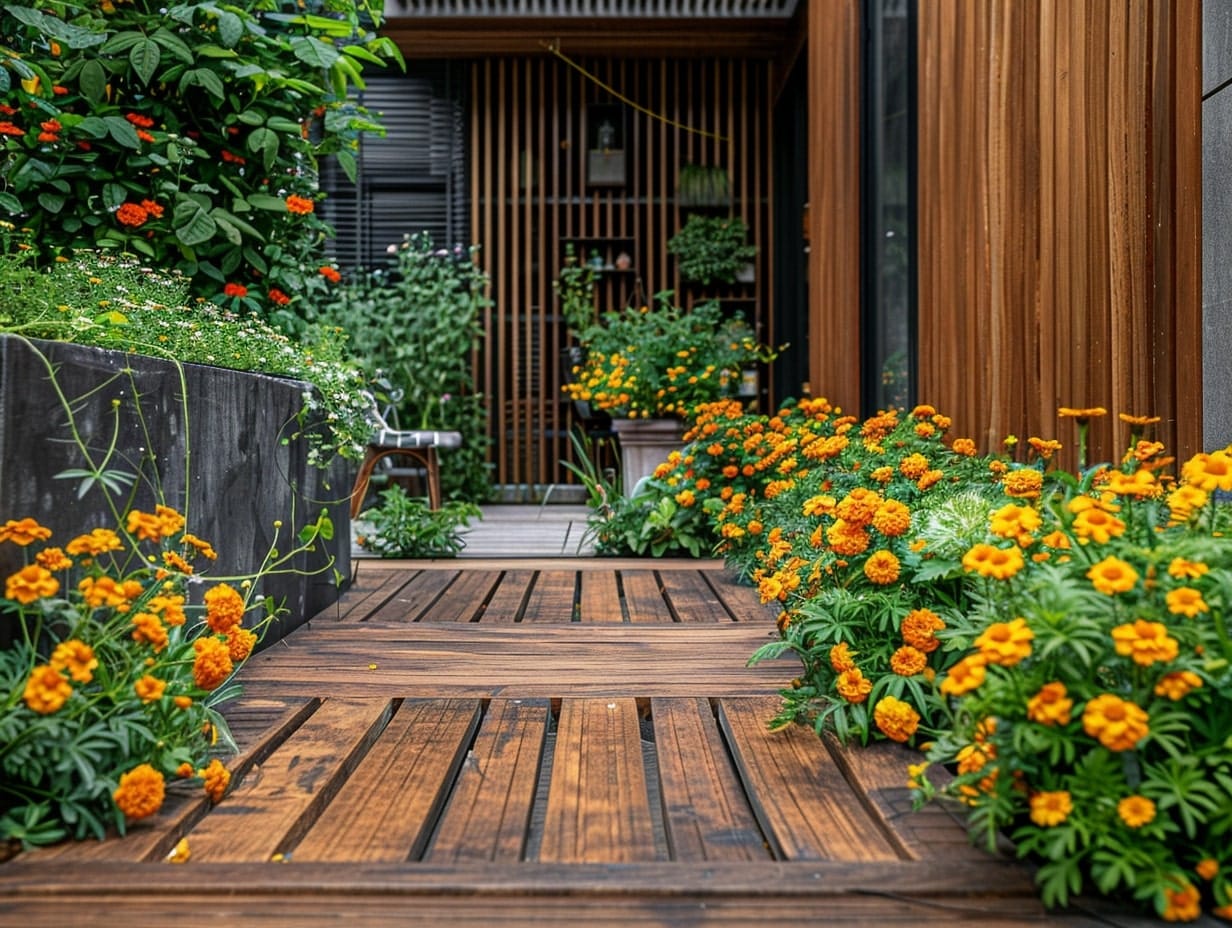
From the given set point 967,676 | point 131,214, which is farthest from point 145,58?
point 967,676

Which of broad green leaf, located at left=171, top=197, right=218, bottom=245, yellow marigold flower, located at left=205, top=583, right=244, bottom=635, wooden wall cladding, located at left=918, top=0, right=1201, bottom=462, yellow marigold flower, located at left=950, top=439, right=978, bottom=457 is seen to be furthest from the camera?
broad green leaf, located at left=171, top=197, right=218, bottom=245

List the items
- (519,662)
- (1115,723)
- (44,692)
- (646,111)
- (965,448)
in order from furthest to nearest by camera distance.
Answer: (646,111)
(965,448)
(519,662)
(44,692)
(1115,723)

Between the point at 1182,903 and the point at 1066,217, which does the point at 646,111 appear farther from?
the point at 1182,903

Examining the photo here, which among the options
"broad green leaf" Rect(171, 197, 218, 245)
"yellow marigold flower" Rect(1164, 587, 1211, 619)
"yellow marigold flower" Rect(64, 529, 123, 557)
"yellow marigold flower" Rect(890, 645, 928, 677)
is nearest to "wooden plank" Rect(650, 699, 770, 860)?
"yellow marigold flower" Rect(890, 645, 928, 677)

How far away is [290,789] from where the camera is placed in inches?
49.5

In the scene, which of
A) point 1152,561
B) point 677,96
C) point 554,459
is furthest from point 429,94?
point 1152,561

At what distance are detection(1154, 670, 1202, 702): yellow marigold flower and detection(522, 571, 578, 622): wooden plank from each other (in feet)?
5.17

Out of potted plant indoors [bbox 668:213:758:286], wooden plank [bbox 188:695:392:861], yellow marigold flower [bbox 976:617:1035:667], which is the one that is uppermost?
potted plant indoors [bbox 668:213:758:286]

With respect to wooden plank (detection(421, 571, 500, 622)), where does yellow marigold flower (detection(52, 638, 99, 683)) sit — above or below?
above

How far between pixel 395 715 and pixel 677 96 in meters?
6.33

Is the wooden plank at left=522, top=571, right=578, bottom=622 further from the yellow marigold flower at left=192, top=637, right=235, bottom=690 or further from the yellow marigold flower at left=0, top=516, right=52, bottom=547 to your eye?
the yellow marigold flower at left=0, top=516, right=52, bottom=547

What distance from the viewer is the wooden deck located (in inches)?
38.1

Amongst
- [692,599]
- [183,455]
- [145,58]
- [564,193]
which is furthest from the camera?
[564,193]

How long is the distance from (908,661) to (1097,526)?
1.18 feet
